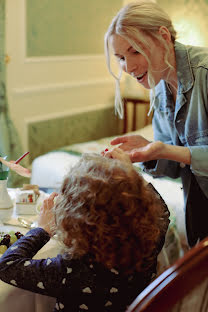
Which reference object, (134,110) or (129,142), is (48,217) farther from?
(134,110)

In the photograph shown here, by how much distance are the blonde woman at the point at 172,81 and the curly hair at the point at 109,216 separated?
1.19ft

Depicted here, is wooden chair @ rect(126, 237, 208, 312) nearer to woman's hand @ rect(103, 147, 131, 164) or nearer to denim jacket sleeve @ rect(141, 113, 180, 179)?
woman's hand @ rect(103, 147, 131, 164)

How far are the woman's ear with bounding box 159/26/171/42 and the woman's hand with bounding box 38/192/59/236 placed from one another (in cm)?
68

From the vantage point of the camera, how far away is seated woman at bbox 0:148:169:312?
3.39 feet

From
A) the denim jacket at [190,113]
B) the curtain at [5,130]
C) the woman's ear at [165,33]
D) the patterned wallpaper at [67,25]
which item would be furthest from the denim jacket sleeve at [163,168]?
the patterned wallpaper at [67,25]

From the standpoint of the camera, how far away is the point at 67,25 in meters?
3.78

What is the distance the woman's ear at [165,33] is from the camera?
1509 millimetres

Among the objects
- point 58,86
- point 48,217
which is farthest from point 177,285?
point 58,86

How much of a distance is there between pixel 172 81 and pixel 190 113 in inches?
7.3

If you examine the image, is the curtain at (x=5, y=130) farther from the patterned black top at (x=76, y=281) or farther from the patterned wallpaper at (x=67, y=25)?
the patterned black top at (x=76, y=281)

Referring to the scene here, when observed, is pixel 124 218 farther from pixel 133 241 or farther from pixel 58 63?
pixel 58 63

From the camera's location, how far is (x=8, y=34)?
3.25 metres

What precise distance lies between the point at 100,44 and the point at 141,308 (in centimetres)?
388

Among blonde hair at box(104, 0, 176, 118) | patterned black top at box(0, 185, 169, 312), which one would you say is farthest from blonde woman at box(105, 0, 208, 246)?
patterned black top at box(0, 185, 169, 312)
